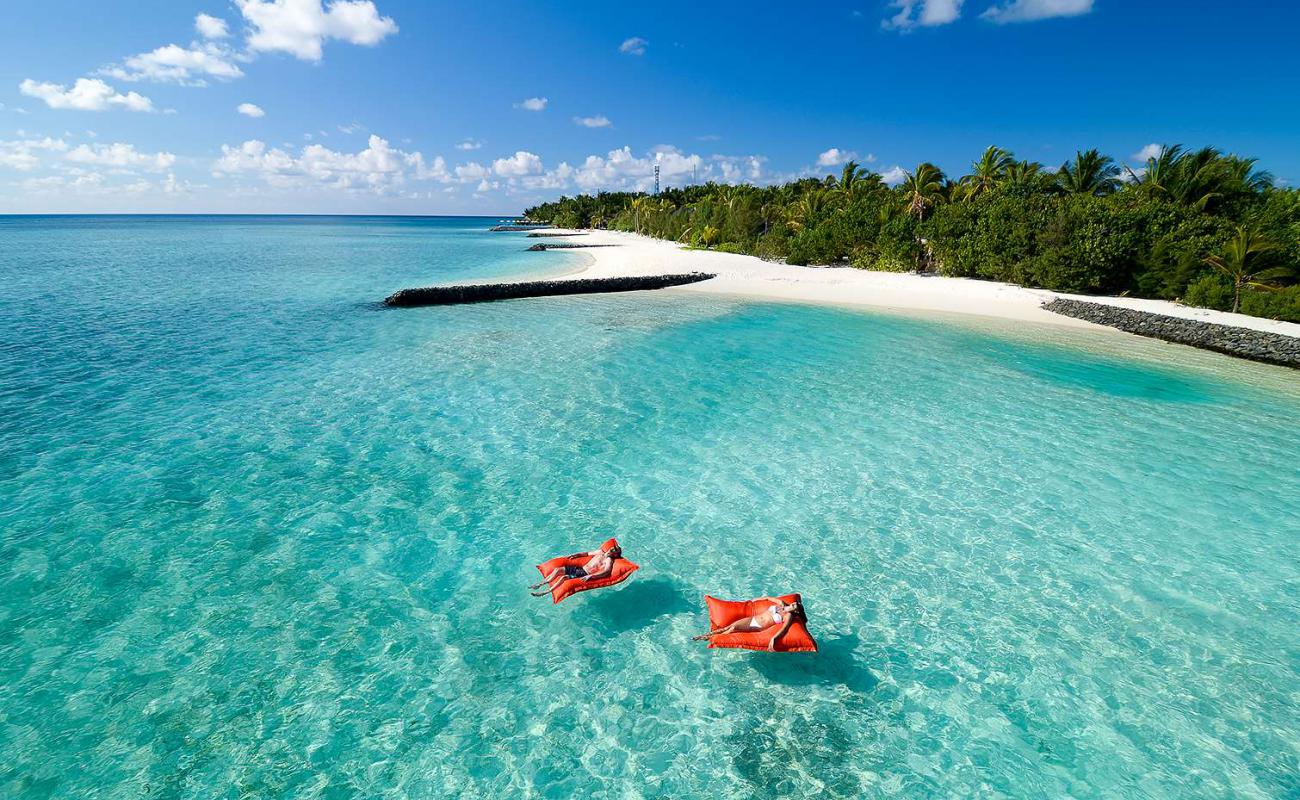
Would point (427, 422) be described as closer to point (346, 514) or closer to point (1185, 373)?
point (346, 514)

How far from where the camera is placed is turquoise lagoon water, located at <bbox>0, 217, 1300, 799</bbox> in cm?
591

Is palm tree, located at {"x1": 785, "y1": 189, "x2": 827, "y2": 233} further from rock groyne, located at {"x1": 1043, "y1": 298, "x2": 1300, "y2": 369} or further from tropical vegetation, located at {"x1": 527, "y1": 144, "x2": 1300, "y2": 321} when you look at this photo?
rock groyne, located at {"x1": 1043, "y1": 298, "x2": 1300, "y2": 369}

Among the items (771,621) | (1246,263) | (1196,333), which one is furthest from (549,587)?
(1246,263)

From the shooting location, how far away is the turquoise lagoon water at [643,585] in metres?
5.91

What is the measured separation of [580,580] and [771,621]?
2.71 meters

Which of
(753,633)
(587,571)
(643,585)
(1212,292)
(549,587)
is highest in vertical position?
(1212,292)

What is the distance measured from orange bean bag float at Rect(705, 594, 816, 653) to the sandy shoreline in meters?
29.4

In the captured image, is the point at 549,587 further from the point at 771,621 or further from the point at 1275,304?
the point at 1275,304

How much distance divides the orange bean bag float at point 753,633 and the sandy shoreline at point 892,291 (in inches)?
1156

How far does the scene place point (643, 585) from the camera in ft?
28.3

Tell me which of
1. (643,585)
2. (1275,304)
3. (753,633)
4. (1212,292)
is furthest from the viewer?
(1212,292)

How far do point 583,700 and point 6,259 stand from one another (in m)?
94.3

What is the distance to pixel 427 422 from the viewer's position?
15.1 metres

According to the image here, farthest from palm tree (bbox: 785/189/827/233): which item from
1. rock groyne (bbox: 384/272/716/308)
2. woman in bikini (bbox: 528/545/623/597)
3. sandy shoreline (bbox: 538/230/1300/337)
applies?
woman in bikini (bbox: 528/545/623/597)
